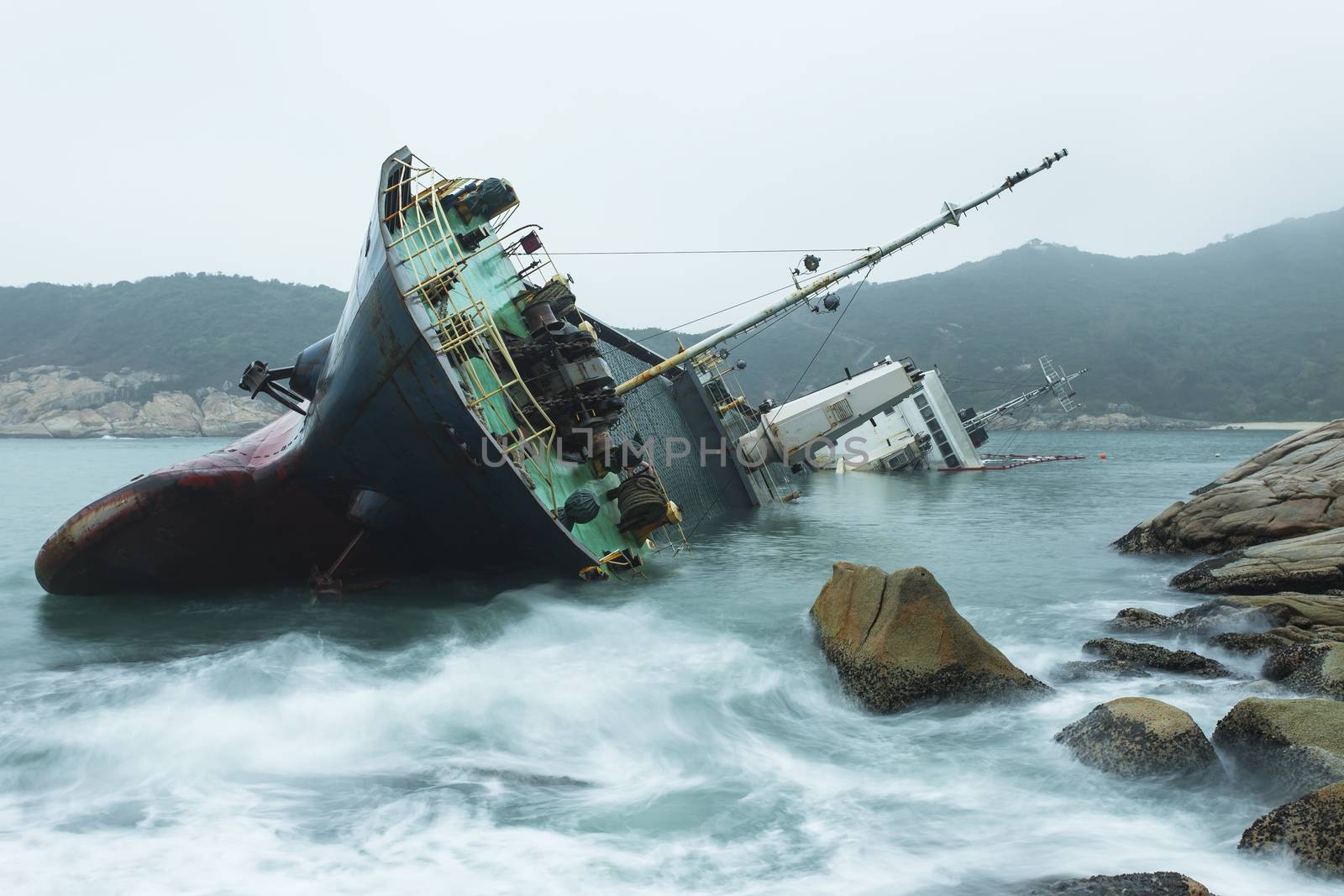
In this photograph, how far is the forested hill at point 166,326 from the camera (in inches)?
4350

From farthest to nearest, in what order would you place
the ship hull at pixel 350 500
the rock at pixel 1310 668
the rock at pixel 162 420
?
1. the rock at pixel 162 420
2. the ship hull at pixel 350 500
3. the rock at pixel 1310 668

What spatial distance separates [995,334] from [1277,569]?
139 meters

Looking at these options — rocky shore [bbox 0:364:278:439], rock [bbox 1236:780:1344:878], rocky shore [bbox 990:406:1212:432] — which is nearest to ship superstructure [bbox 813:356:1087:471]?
rock [bbox 1236:780:1344:878]

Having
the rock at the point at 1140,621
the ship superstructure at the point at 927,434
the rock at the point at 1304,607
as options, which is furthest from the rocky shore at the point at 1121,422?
the rock at the point at 1304,607

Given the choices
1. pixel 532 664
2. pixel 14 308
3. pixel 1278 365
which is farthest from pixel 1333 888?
pixel 14 308

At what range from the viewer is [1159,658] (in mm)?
9234

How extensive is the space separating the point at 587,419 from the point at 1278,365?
436 ft

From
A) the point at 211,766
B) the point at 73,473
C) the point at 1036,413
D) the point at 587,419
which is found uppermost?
the point at 73,473

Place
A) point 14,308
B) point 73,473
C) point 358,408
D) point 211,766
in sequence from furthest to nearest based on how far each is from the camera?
1. point 14,308
2. point 73,473
3. point 358,408
4. point 211,766

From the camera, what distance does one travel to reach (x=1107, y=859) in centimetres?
549

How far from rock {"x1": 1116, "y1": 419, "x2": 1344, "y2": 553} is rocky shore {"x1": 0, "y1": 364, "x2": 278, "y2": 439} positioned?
96883mm

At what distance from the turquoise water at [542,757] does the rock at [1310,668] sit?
47cm

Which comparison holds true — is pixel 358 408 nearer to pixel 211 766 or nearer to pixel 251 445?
pixel 251 445

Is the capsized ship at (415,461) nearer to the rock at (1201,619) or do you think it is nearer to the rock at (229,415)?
the rock at (1201,619)
